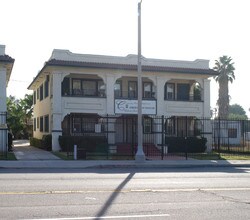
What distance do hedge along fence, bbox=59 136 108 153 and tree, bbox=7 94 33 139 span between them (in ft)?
70.8

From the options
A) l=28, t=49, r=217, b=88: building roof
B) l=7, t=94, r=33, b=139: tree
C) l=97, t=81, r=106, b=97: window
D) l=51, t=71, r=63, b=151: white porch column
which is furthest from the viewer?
l=7, t=94, r=33, b=139: tree

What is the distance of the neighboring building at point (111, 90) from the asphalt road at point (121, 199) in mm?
18310

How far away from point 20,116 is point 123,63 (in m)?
25.9

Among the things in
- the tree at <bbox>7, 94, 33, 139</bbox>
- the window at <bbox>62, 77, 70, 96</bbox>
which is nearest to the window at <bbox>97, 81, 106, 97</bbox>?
the window at <bbox>62, 77, 70, 96</bbox>

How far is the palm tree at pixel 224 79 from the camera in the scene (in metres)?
59.6

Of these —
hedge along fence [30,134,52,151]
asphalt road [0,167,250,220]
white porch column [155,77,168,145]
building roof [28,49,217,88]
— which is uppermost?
building roof [28,49,217,88]

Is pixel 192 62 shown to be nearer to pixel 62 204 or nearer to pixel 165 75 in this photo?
pixel 165 75

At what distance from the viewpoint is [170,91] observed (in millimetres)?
37719

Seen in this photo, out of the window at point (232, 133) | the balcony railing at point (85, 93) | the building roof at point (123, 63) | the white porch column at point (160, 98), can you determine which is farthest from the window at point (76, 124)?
the window at point (232, 133)

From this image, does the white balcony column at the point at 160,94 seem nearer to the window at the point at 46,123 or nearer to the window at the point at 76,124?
the window at the point at 76,124

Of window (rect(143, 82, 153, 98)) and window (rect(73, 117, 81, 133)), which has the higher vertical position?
window (rect(143, 82, 153, 98))

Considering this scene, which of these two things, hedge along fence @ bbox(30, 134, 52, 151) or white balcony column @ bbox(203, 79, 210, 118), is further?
white balcony column @ bbox(203, 79, 210, 118)

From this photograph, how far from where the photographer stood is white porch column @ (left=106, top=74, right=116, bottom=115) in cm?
3384

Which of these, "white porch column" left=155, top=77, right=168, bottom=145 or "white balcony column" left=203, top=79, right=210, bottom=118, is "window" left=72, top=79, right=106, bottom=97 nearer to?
"white porch column" left=155, top=77, right=168, bottom=145
